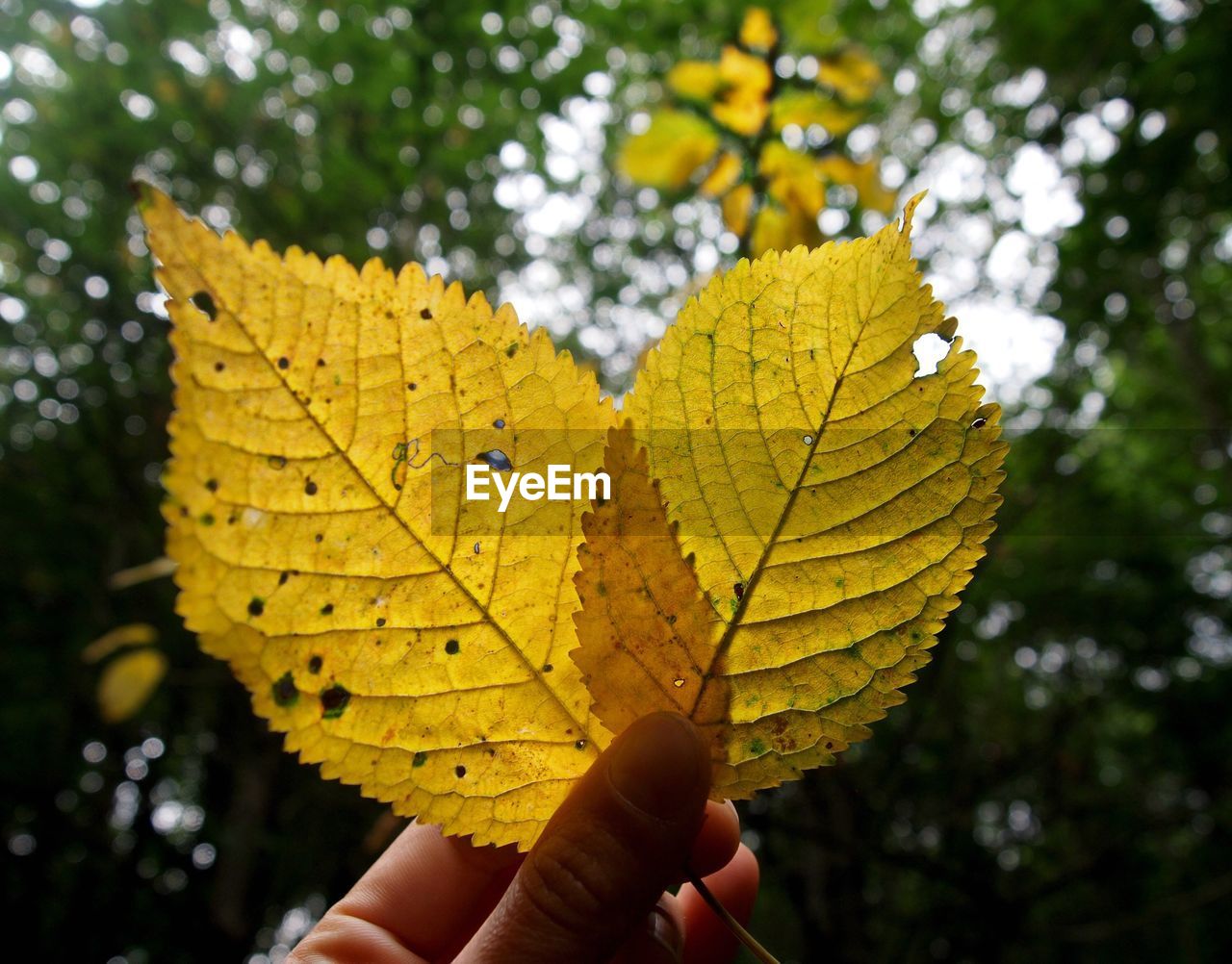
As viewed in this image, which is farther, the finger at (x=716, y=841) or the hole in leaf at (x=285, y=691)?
the finger at (x=716, y=841)

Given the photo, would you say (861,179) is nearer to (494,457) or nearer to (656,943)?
(494,457)

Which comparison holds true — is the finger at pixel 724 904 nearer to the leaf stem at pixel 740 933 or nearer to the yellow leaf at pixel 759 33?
the leaf stem at pixel 740 933

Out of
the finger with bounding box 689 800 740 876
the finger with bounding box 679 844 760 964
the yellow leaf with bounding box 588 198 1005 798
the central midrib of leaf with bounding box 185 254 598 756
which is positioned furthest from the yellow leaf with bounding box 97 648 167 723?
the yellow leaf with bounding box 588 198 1005 798

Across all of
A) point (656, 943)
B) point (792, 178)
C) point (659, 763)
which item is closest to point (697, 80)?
point (792, 178)

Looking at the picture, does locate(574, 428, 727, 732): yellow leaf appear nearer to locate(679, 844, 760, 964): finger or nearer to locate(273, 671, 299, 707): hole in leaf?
locate(273, 671, 299, 707): hole in leaf

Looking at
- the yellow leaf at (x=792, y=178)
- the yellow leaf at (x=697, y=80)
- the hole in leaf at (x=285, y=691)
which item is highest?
the yellow leaf at (x=697, y=80)

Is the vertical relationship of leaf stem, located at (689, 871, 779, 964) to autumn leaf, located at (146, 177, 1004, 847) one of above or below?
below

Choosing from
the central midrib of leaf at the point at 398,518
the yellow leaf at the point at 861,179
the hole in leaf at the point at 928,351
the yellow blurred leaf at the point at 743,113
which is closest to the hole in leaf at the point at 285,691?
the central midrib of leaf at the point at 398,518
